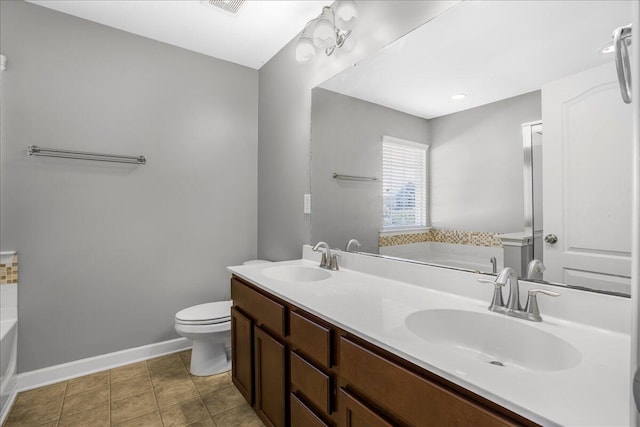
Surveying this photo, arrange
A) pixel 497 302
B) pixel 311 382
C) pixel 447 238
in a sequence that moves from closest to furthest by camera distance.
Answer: pixel 497 302 → pixel 311 382 → pixel 447 238

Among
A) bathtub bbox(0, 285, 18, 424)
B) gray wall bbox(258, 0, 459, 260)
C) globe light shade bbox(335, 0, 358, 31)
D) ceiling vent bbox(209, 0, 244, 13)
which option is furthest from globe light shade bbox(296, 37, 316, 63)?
bathtub bbox(0, 285, 18, 424)

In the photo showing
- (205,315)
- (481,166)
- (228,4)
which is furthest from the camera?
(205,315)

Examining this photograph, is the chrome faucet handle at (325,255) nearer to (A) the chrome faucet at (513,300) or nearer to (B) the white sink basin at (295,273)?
(B) the white sink basin at (295,273)

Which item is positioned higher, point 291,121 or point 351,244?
point 291,121

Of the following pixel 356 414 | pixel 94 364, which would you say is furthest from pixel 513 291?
pixel 94 364

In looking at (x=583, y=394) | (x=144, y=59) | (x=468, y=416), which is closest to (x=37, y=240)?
(x=144, y=59)

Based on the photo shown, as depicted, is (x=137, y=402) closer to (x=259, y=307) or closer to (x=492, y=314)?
(x=259, y=307)

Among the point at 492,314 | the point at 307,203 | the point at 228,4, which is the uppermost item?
the point at 228,4

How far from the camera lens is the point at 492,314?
1.00 m

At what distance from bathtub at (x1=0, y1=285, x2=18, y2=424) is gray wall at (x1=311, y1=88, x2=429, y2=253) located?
190cm

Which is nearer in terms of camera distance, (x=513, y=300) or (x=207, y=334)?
(x=513, y=300)

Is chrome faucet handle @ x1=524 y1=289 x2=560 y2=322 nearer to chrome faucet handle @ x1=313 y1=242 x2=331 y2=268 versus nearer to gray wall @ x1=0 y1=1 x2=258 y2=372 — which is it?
chrome faucet handle @ x1=313 y1=242 x2=331 y2=268

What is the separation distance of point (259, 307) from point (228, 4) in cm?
190

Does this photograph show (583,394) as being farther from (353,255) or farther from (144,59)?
(144,59)
